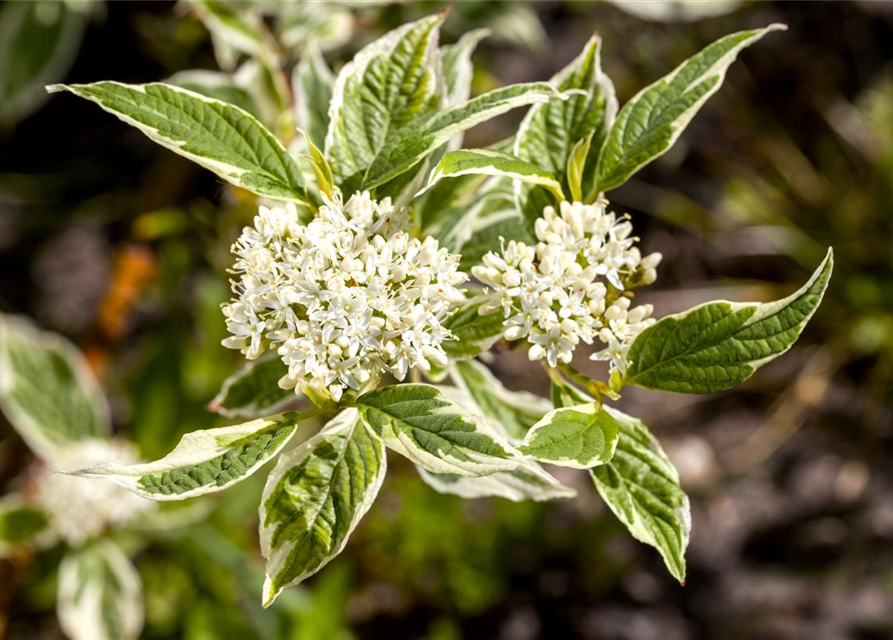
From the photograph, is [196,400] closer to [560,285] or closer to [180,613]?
[180,613]

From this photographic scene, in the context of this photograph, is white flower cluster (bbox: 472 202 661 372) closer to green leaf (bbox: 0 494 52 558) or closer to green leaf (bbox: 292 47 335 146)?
green leaf (bbox: 292 47 335 146)

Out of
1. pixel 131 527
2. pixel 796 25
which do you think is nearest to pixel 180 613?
pixel 131 527

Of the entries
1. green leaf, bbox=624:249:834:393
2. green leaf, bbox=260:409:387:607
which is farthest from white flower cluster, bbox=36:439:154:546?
green leaf, bbox=624:249:834:393

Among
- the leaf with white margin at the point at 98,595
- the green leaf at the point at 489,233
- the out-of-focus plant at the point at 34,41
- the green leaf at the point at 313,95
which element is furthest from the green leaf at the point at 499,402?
the out-of-focus plant at the point at 34,41

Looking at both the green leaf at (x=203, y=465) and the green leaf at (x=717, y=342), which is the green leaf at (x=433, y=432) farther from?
the green leaf at (x=717, y=342)

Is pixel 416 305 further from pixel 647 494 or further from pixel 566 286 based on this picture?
pixel 647 494

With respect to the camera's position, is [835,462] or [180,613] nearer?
[180,613]
